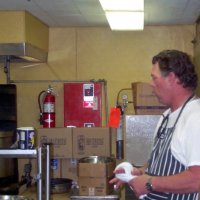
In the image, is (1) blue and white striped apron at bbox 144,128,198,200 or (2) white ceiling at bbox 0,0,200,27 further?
(2) white ceiling at bbox 0,0,200,27

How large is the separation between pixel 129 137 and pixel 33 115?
1.19 metres

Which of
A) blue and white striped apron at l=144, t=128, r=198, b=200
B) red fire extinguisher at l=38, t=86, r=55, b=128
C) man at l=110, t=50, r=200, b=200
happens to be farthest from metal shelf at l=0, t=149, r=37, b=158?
red fire extinguisher at l=38, t=86, r=55, b=128

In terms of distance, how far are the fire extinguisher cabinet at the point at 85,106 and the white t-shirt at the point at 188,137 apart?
7.83 ft

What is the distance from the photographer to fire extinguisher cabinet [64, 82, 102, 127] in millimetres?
4453

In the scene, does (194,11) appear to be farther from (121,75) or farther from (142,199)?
(142,199)

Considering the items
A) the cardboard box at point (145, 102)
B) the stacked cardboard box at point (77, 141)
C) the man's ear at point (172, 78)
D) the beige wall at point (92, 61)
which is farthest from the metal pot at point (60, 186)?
the man's ear at point (172, 78)

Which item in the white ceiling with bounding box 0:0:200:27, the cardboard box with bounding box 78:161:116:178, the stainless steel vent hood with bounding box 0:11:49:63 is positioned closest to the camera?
the white ceiling with bounding box 0:0:200:27

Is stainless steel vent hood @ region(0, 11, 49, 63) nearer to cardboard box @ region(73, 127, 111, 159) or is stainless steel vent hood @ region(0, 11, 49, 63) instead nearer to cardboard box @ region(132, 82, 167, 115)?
cardboard box @ region(73, 127, 111, 159)

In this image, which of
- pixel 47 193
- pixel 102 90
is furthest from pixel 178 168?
pixel 102 90

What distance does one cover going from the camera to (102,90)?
4.47 metres

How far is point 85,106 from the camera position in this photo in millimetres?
4461

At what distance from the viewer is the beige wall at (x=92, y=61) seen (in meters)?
4.45

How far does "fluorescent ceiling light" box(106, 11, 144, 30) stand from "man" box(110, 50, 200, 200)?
1093 millimetres

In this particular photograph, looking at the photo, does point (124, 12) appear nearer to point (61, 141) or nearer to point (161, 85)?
point (161, 85)
